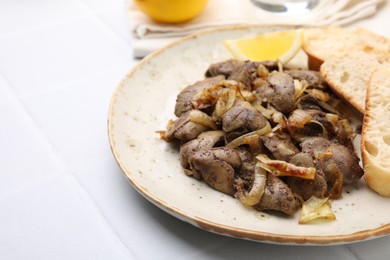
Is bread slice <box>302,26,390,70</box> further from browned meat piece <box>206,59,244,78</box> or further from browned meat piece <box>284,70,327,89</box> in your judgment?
browned meat piece <box>206,59,244,78</box>

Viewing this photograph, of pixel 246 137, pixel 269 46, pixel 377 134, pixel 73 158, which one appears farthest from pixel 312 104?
pixel 73 158

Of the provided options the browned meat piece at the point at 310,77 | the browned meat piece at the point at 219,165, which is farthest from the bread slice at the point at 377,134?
the browned meat piece at the point at 219,165

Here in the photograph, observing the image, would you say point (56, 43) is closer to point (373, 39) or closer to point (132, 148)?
point (132, 148)

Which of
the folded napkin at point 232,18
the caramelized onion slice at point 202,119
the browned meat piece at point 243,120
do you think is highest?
the browned meat piece at point 243,120

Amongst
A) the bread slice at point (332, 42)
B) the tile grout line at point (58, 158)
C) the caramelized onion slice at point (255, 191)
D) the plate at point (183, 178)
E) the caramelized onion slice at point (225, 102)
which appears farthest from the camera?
the bread slice at point (332, 42)

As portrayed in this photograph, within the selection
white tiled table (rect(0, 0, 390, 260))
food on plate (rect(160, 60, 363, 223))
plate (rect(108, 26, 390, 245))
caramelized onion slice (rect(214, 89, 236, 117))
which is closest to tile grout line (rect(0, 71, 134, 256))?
white tiled table (rect(0, 0, 390, 260))

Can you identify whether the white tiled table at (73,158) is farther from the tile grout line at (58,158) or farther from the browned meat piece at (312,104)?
the browned meat piece at (312,104)

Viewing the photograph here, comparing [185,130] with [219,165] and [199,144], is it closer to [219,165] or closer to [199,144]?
[199,144]
